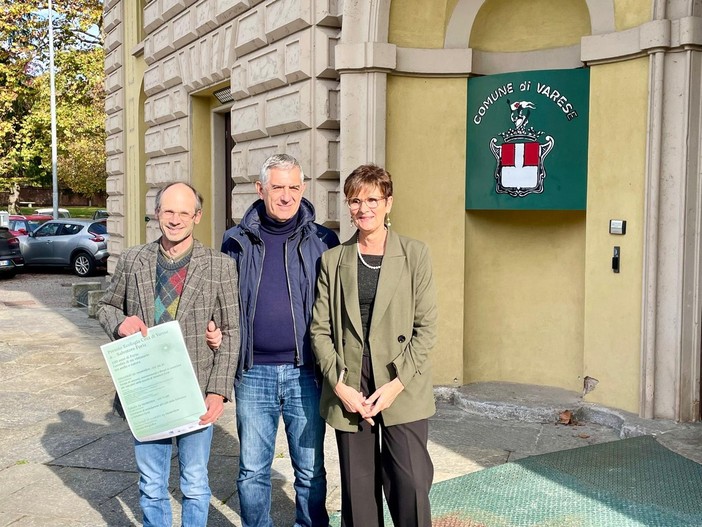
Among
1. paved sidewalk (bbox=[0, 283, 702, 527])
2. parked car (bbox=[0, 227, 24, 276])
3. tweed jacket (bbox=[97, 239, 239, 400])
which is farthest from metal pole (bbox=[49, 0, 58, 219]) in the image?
tweed jacket (bbox=[97, 239, 239, 400])

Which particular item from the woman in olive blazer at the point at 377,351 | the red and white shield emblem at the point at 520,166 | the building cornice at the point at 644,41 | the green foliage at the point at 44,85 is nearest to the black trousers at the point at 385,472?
the woman in olive blazer at the point at 377,351

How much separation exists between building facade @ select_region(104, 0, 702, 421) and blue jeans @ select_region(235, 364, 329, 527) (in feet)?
10.9

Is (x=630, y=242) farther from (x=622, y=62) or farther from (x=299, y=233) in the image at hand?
(x=299, y=233)

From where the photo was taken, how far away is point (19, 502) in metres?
4.94

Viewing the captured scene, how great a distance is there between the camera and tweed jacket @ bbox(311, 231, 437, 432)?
3.52m

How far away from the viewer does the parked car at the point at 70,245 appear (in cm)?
2197

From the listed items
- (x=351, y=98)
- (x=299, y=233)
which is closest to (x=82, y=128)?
(x=351, y=98)

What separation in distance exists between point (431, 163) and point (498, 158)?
0.59 m

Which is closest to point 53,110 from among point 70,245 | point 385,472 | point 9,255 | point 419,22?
point 70,245

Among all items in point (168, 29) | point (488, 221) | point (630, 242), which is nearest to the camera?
point (630, 242)

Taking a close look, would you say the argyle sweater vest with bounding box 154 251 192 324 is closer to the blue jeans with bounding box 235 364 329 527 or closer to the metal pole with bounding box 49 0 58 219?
the blue jeans with bounding box 235 364 329 527

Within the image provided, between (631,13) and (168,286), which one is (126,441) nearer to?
(168,286)

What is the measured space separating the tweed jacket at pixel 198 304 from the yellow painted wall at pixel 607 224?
3751 mm

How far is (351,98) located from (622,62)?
225 centimetres
